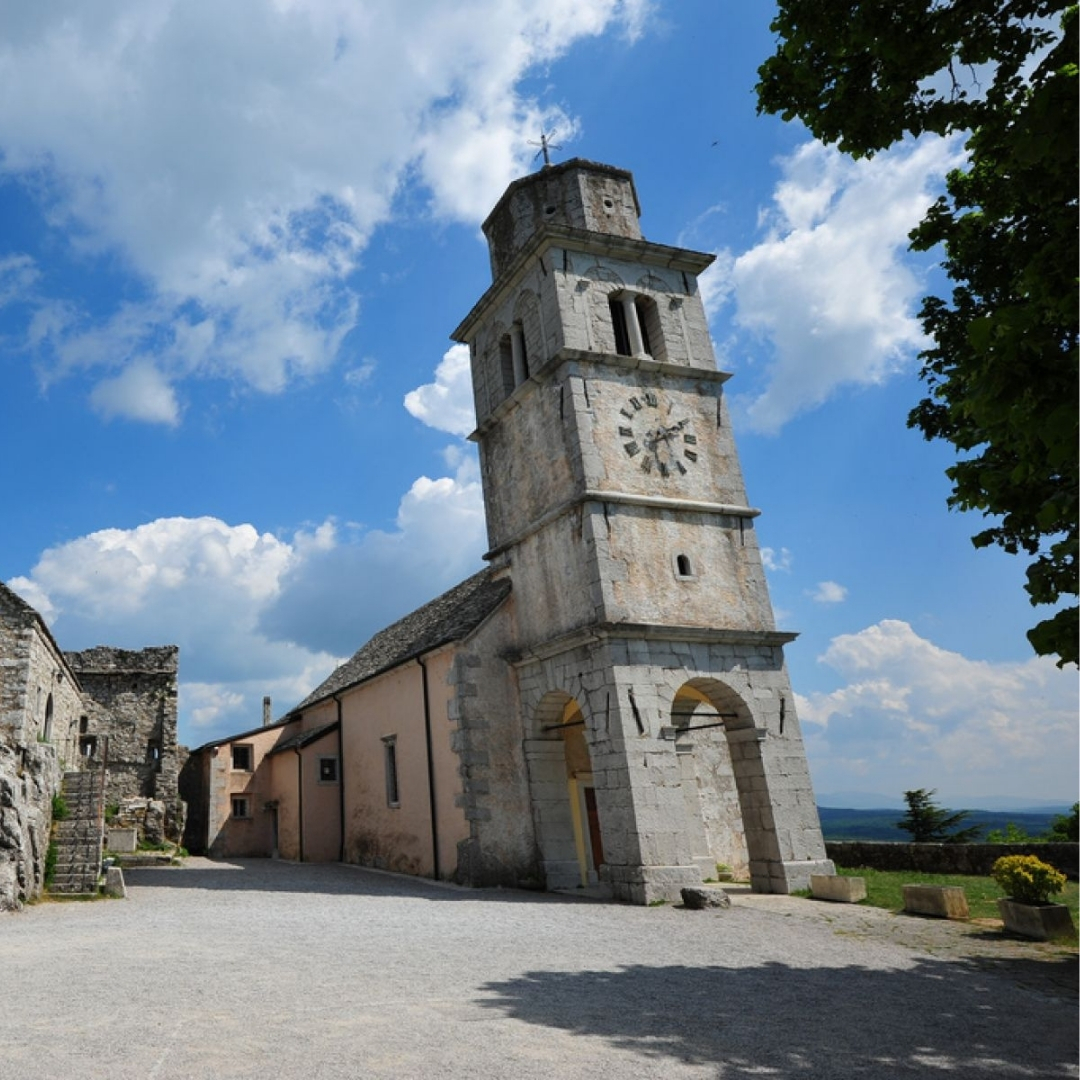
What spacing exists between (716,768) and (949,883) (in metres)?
5.71

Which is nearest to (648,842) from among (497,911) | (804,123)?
(497,911)

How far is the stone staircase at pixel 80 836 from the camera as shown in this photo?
1664cm

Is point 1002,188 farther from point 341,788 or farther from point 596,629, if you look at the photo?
point 341,788

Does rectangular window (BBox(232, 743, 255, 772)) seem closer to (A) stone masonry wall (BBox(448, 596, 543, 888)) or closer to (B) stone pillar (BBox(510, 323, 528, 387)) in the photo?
(A) stone masonry wall (BBox(448, 596, 543, 888))

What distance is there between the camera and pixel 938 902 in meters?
13.5

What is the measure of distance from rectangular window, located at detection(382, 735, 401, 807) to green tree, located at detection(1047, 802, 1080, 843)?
17.6 m

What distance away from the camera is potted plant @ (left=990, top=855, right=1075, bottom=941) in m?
11.5

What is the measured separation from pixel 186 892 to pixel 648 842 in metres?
9.70

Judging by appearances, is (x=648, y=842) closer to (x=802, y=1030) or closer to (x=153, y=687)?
(x=802, y=1030)

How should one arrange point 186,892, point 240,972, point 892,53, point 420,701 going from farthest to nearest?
1. point 420,701
2. point 186,892
3. point 240,972
4. point 892,53

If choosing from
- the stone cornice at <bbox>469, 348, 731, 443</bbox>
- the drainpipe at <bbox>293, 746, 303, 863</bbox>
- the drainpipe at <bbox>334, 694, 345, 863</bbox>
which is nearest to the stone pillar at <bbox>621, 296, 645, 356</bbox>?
the stone cornice at <bbox>469, 348, 731, 443</bbox>

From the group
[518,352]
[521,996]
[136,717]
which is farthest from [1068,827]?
[136,717]

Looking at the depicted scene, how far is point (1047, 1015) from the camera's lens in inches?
305

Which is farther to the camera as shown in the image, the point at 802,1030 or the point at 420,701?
the point at 420,701
